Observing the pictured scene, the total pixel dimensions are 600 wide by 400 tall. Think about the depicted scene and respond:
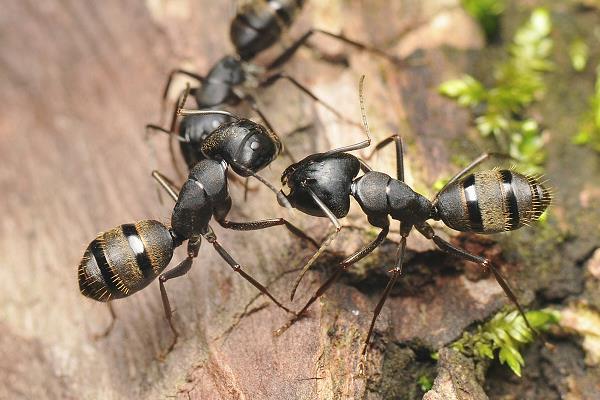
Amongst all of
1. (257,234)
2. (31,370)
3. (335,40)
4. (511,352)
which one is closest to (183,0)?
(335,40)

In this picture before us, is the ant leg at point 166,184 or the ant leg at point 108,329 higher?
the ant leg at point 166,184

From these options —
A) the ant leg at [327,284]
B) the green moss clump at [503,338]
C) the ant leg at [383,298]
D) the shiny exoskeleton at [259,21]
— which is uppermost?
the shiny exoskeleton at [259,21]

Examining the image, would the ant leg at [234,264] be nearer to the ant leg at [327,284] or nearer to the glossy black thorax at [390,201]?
the ant leg at [327,284]

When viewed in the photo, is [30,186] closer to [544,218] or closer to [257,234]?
[257,234]

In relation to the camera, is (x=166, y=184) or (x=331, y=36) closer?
(x=166, y=184)

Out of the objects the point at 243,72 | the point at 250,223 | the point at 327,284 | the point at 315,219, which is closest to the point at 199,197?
the point at 250,223

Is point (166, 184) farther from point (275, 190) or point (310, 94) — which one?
point (310, 94)

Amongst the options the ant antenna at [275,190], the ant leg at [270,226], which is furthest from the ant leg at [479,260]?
the ant antenna at [275,190]

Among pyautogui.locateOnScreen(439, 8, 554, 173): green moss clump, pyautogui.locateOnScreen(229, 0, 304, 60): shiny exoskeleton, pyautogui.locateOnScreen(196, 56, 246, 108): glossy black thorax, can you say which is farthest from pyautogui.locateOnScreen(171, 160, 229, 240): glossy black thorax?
pyautogui.locateOnScreen(439, 8, 554, 173): green moss clump
